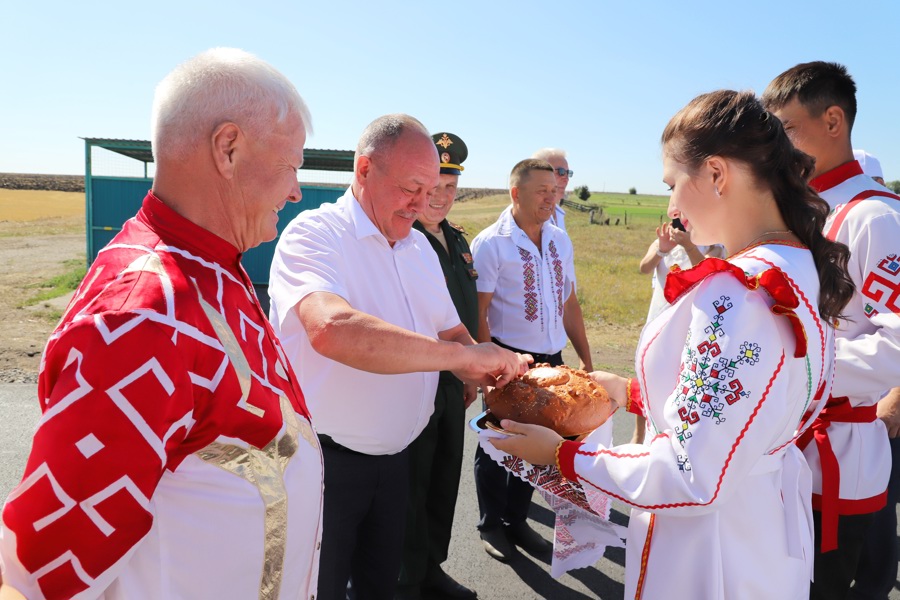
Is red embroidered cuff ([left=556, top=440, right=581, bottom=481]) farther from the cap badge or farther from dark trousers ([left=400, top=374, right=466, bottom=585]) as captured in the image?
the cap badge

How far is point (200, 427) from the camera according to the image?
1224mm

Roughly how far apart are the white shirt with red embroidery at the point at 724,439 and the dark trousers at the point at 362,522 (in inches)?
39.7

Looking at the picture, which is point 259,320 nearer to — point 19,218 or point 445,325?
point 445,325

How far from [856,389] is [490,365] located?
1485 mm

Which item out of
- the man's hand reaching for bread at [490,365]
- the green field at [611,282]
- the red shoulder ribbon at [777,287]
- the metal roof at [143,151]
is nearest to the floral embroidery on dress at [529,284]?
the man's hand reaching for bread at [490,365]

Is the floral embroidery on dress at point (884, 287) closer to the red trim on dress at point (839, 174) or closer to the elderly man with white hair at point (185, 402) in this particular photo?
the red trim on dress at point (839, 174)

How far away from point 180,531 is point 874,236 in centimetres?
269

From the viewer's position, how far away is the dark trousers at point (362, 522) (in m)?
2.49

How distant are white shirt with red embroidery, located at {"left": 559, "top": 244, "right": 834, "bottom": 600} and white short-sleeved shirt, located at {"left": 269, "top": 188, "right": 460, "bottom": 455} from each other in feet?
2.92

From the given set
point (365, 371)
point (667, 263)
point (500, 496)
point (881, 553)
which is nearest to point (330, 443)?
point (365, 371)

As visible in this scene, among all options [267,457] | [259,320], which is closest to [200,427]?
[267,457]

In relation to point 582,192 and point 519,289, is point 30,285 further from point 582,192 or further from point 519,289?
point 582,192

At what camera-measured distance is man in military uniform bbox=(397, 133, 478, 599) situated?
331cm

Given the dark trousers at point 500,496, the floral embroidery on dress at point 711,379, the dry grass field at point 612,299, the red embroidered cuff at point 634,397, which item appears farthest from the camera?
the dry grass field at point 612,299
